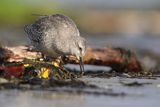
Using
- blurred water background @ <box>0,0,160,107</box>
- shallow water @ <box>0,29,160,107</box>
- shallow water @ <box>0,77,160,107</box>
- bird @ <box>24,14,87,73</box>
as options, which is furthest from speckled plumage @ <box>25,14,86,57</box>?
blurred water background @ <box>0,0,160,107</box>

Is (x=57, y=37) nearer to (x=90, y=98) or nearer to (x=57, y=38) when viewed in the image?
(x=57, y=38)

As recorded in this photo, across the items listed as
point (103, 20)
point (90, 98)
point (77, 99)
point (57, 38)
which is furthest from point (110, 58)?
point (103, 20)

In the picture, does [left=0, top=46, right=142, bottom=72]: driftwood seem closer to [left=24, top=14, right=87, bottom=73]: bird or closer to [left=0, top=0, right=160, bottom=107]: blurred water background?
[left=24, top=14, right=87, bottom=73]: bird

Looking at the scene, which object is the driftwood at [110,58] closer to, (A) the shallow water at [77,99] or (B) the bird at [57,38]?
(B) the bird at [57,38]

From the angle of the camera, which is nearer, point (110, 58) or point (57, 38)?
point (57, 38)

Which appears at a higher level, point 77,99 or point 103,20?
point 103,20

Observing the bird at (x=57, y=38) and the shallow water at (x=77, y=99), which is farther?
the bird at (x=57, y=38)

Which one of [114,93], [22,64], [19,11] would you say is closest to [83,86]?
[114,93]

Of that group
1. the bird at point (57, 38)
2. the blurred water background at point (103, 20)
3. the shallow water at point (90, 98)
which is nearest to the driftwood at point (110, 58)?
the bird at point (57, 38)
